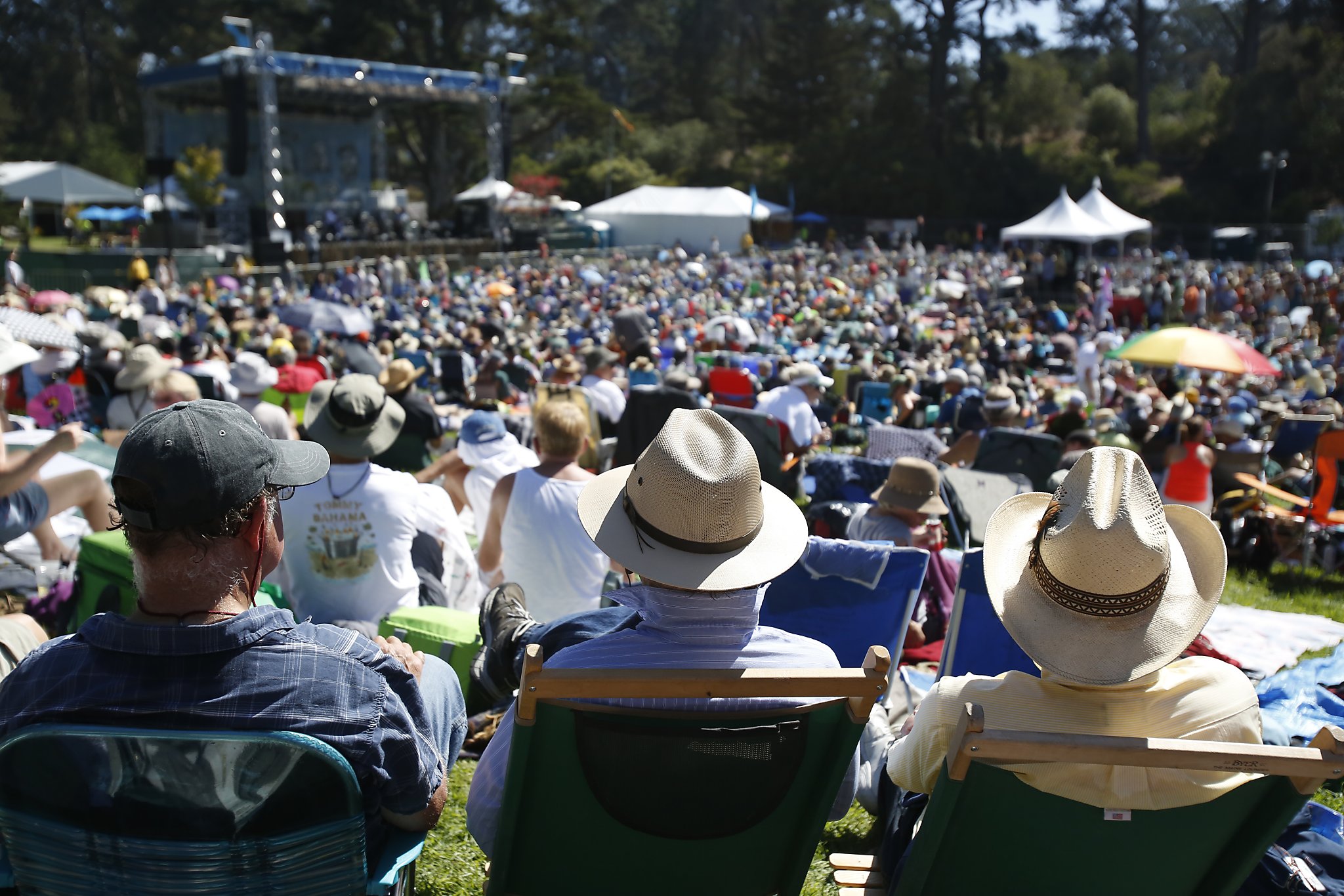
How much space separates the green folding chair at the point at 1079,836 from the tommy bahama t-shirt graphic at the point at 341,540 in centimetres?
211

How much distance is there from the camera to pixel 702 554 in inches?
79.2

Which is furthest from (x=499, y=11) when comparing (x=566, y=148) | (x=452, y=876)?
(x=452, y=876)

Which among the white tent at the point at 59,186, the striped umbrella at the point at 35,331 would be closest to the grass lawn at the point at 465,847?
the striped umbrella at the point at 35,331

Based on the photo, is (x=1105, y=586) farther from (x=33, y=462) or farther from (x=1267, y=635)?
(x=1267, y=635)

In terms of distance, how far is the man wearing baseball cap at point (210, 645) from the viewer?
1635 mm

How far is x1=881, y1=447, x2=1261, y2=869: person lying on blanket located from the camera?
1.89 metres

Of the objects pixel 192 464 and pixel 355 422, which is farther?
pixel 355 422

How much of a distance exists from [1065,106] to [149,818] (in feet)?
174

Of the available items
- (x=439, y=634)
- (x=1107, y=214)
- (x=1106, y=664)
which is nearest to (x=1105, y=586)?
(x=1106, y=664)

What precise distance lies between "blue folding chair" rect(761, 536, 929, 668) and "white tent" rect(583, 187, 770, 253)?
96.8 ft

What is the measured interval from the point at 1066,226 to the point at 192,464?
25190mm

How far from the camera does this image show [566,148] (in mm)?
48719

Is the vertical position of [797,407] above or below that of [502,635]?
below

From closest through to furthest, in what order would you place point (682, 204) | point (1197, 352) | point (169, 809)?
point (169, 809) → point (1197, 352) → point (682, 204)
